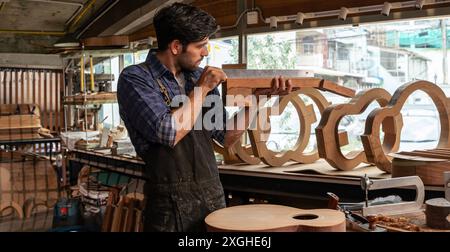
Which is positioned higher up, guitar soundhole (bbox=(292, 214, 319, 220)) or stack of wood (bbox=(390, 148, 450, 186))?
stack of wood (bbox=(390, 148, 450, 186))

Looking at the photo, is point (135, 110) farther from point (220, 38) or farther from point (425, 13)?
point (220, 38)

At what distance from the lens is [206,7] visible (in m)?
5.55

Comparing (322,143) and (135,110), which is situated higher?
(135,110)

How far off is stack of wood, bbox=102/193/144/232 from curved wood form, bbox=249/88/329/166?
149 centimetres

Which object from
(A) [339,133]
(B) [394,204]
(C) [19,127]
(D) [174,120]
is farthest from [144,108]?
(C) [19,127]

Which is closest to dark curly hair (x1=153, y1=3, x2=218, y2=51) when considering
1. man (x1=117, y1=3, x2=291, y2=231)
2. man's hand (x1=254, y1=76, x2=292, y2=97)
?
man (x1=117, y1=3, x2=291, y2=231)

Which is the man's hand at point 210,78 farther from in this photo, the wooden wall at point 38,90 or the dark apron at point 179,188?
the wooden wall at point 38,90

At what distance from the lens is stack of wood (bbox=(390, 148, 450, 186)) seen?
89.7 inches

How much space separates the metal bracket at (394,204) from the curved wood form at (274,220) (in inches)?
11.4

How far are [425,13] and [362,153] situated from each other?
1544 mm

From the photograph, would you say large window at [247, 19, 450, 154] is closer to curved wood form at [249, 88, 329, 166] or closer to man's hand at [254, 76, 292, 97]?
curved wood form at [249, 88, 329, 166]

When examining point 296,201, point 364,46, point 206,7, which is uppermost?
point 206,7

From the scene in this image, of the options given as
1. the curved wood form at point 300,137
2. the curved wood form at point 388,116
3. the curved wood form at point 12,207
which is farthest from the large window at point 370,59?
the curved wood form at point 12,207
